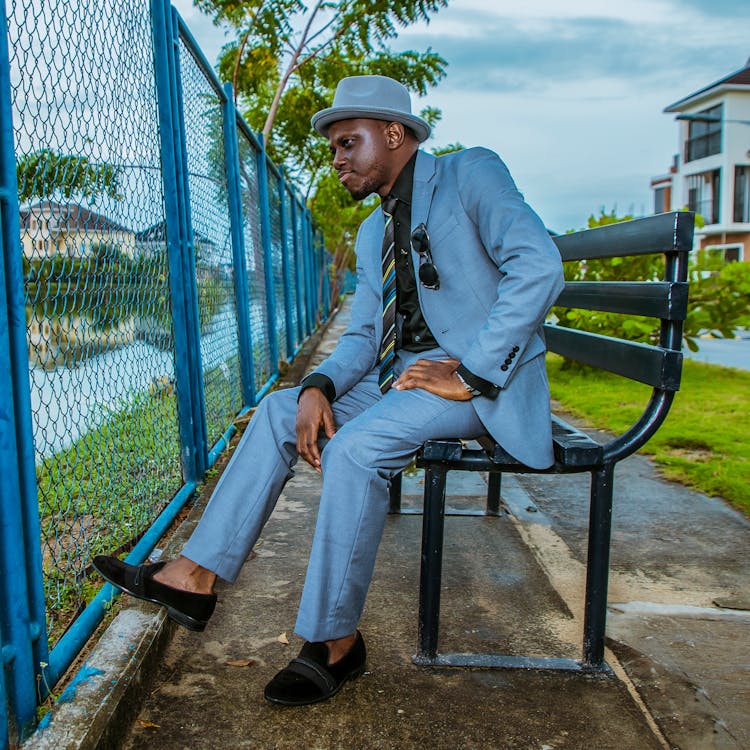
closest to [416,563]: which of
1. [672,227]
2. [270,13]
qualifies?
[672,227]

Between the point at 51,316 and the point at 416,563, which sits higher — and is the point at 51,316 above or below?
above

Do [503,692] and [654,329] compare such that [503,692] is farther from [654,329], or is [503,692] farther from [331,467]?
[654,329]

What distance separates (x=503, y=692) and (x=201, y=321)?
2653 mm

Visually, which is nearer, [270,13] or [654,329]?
[654,329]

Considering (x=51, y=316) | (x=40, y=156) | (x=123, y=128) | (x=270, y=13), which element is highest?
(x=270, y=13)

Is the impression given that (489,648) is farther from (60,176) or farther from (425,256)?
(60,176)

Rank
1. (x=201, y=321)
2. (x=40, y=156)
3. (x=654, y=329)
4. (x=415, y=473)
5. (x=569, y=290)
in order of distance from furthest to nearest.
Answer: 1. (x=654, y=329)
2. (x=415, y=473)
3. (x=201, y=321)
4. (x=569, y=290)
5. (x=40, y=156)

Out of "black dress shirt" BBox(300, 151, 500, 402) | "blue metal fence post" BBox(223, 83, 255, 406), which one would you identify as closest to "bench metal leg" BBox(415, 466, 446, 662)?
"black dress shirt" BBox(300, 151, 500, 402)

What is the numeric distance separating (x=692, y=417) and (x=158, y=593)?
4709 millimetres

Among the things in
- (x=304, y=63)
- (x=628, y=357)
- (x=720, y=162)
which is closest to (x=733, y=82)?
(x=720, y=162)

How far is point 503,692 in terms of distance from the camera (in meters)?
2.34

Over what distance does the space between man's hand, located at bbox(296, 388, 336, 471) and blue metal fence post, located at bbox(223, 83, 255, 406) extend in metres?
3.10

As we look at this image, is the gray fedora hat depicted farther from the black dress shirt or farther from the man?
the black dress shirt

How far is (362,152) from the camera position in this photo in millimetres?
2666
